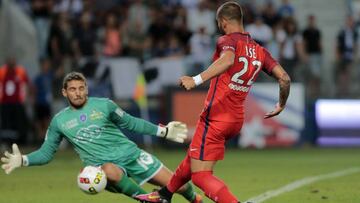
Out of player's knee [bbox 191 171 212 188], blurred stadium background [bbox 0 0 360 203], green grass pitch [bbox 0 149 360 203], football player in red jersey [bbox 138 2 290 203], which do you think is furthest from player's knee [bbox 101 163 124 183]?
blurred stadium background [bbox 0 0 360 203]

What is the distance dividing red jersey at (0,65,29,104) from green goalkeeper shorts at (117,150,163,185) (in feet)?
35.8

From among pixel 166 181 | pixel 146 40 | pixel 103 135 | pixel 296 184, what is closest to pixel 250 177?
pixel 296 184

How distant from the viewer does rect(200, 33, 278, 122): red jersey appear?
27.8 ft

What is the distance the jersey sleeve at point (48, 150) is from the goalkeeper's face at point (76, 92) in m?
0.30

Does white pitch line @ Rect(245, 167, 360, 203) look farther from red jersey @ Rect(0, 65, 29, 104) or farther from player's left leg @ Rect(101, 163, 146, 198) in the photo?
red jersey @ Rect(0, 65, 29, 104)

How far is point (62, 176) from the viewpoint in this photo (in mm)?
14797

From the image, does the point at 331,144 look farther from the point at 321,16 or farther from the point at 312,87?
the point at 321,16

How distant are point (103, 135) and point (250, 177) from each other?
5381 mm

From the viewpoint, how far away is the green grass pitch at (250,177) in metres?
11.4

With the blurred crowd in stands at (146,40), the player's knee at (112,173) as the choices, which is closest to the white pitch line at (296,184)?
the player's knee at (112,173)

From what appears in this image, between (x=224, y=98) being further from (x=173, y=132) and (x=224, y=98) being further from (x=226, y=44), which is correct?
(x=173, y=132)

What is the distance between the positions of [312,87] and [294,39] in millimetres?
1485

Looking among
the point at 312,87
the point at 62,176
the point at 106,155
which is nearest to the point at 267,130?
the point at 312,87

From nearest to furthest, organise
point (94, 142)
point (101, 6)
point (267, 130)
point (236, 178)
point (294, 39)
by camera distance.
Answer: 1. point (94, 142)
2. point (236, 178)
3. point (267, 130)
4. point (294, 39)
5. point (101, 6)
